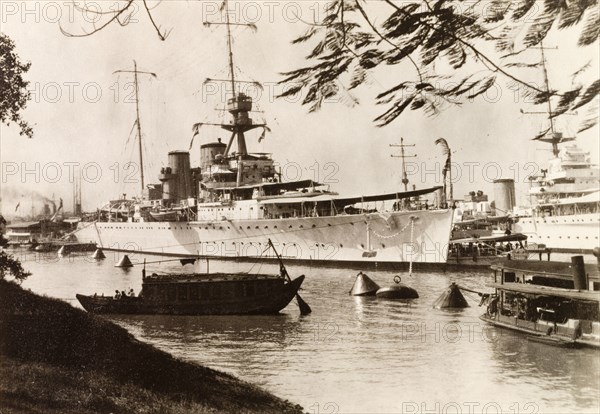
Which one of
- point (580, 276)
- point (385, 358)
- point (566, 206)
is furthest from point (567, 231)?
point (385, 358)

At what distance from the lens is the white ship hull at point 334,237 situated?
3117 centimetres

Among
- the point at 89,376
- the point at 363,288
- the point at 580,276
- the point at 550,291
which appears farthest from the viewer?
the point at 363,288

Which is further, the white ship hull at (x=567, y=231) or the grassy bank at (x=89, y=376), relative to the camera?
the white ship hull at (x=567, y=231)

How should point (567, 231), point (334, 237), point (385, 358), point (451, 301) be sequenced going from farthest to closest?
point (567, 231) < point (334, 237) < point (451, 301) < point (385, 358)

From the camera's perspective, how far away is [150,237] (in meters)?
47.5

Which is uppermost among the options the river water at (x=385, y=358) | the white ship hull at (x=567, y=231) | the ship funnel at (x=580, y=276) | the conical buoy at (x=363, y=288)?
the white ship hull at (x=567, y=231)

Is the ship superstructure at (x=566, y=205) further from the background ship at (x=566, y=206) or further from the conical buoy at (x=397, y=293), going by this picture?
the conical buoy at (x=397, y=293)

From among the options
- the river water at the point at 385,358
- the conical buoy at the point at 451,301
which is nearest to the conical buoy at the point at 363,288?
the river water at the point at 385,358

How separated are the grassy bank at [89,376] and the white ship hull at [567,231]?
97.6 ft

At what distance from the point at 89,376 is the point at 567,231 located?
36690 millimetres

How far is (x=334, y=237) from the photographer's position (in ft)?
111

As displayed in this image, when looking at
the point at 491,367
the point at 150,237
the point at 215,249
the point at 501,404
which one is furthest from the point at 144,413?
the point at 150,237

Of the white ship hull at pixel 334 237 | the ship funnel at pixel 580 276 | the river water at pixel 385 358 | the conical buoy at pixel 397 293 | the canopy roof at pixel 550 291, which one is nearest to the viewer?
the river water at pixel 385 358

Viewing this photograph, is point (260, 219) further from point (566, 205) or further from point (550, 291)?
point (550, 291)
